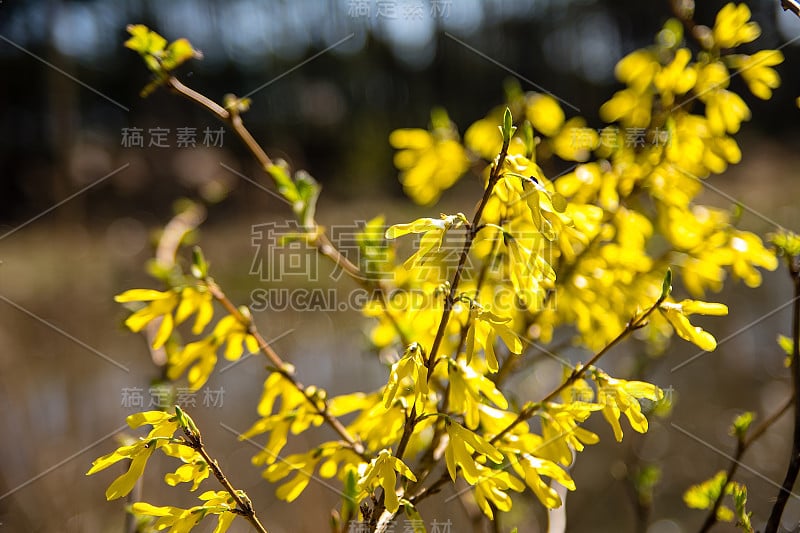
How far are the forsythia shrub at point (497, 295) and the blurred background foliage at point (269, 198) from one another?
187 mm

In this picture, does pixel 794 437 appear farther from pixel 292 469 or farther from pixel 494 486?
pixel 292 469

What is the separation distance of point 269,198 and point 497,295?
3613 millimetres

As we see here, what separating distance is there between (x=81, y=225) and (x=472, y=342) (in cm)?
211

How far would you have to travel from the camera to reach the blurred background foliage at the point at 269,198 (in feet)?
7.18

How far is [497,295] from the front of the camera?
3.17 feet

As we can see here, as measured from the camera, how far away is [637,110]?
1137 millimetres

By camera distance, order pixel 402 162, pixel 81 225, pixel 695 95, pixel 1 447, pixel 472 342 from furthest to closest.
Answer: pixel 1 447 < pixel 81 225 < pixel 402 162 < pixel 695 95 < pixel 472 342

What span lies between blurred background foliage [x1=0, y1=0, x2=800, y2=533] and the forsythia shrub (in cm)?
19

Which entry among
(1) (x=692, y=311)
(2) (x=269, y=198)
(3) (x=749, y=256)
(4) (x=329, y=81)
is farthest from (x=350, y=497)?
(4) (x=329, y=81)

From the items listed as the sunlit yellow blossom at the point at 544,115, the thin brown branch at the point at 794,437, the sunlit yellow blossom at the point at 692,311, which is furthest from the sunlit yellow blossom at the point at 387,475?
the sunlit yellow blossom at the point at 544,115

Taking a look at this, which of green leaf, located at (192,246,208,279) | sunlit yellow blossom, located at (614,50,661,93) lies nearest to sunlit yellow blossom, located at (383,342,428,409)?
green leaf, located at (192,246,208,279)

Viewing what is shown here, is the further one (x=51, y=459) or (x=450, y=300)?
(x=51, y=459)

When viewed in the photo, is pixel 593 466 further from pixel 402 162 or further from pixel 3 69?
pixel 3 69

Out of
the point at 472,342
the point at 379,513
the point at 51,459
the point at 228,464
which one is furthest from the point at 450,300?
the point at 228,464
